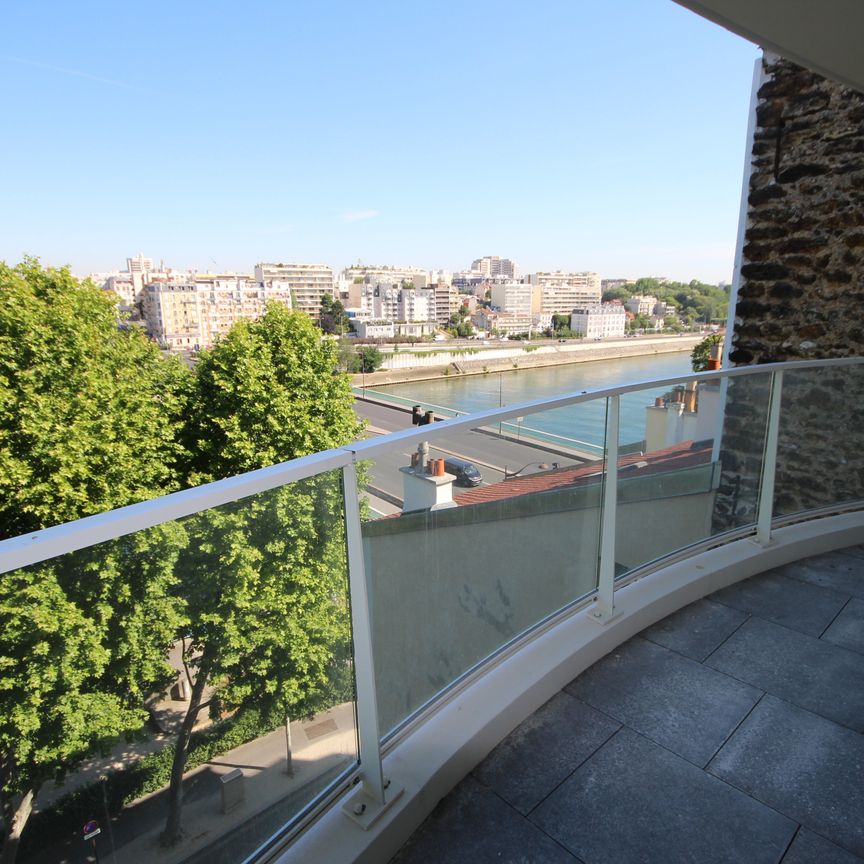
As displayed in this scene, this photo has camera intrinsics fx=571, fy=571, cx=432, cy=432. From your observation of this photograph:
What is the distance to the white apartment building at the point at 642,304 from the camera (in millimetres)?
94000

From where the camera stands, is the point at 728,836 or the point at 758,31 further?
the point at 758,31

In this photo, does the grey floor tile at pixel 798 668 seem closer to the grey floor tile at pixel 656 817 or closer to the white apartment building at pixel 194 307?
the grey floor tile at pixel 656 817

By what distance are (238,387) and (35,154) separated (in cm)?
6504

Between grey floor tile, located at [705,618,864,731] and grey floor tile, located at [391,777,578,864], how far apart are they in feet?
2.99

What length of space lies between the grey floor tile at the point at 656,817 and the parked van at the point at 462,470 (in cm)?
78

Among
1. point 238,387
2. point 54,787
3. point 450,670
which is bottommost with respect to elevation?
point 238,387

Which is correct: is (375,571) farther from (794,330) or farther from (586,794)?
(794,330)

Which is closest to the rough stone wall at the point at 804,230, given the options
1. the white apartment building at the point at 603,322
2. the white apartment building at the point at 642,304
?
the white apartment building at the point at 603,322

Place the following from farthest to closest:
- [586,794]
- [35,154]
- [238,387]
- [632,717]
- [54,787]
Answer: [35,154], [238,387], [632,717], [586,794], [54,787]

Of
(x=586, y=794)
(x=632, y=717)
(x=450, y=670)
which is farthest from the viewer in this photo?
(x=632, y=717)

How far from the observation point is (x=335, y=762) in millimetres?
1201

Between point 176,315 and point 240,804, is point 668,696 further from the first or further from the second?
point 176,315

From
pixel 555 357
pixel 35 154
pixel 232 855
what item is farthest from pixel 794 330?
pixel 35 154

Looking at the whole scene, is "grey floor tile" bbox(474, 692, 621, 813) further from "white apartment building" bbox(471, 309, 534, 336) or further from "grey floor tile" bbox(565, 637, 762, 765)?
"white apartment building" bbox(471, 309, 534, 336)
